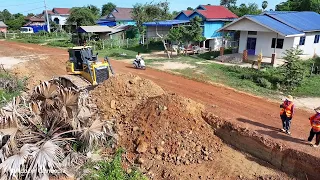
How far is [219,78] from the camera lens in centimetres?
1808

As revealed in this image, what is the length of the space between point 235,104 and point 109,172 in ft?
22.1

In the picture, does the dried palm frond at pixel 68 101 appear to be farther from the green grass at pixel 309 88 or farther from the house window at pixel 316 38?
the house window at pixel 316 38

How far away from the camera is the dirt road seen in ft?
30.6

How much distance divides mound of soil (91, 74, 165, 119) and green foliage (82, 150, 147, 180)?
2.46 metres

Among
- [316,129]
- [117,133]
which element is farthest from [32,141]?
[316,129]

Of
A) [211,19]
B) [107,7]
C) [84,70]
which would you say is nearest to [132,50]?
[211,19]

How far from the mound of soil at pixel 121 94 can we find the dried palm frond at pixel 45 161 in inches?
136

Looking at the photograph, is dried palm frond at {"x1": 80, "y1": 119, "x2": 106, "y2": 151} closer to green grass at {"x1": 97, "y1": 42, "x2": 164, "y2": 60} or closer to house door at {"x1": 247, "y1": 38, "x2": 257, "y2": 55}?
green grass at {"x1": 97, "y1": 42, "x2": 164, "y2": 60}

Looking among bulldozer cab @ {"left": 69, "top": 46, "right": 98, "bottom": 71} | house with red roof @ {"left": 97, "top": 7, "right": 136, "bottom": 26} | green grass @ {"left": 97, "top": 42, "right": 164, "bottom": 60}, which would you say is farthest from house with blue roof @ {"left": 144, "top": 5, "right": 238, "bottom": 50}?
bulldozer cab @ {"left": 69, "top": 46, "right": 98, "bottom": 71}

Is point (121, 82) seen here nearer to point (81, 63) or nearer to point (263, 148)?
point (81, 63)

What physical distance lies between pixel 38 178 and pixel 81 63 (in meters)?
7.09

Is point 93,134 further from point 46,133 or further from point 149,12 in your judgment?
point 149,12

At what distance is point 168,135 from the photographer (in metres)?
9.77

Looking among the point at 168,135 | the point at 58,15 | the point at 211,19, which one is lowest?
the point at 168,135
